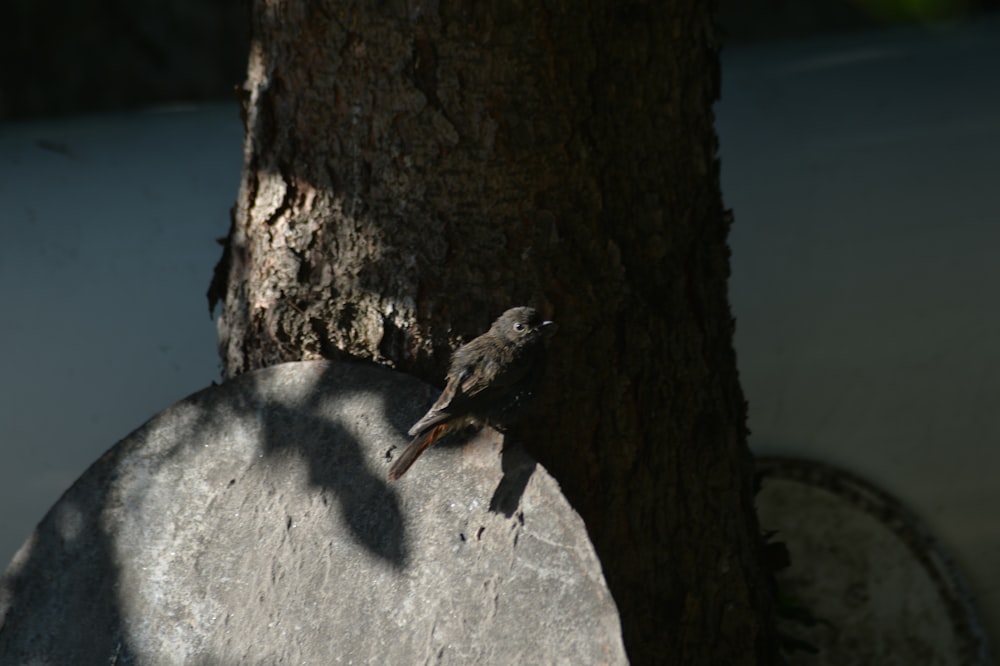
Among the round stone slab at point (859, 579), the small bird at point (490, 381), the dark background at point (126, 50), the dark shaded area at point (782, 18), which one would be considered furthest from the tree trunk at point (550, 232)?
the dark shaded area at point (782, 18)

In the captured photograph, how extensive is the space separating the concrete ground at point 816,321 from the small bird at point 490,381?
108 centimetres

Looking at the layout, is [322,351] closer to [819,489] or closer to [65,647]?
[65,647]

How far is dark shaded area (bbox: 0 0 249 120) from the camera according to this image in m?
5.82

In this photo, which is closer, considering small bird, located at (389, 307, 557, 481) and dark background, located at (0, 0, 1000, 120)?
small bird, located at (389, 307, 557, 481)

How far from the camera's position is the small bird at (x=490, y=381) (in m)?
2.08

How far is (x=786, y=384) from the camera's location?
118 inches

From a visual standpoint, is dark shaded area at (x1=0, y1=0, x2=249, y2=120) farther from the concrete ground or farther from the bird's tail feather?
the bird's tail feather

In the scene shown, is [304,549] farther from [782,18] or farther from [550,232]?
[782,18]

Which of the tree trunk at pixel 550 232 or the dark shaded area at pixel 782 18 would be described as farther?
the dark shaded area at pixel 782 18

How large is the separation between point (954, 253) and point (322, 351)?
5.90ft

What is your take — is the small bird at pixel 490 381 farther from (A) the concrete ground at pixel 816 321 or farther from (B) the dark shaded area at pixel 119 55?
(B) the dark shaded area at pixel 119 55

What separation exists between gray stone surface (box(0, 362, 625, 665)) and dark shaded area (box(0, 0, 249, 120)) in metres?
4.11

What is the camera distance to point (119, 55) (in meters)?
5.99

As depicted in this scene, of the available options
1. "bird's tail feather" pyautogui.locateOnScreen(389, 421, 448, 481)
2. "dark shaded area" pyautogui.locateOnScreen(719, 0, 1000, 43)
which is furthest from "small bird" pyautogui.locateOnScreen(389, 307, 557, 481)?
"dark shaded area" pyautogui.locateOnScreen(719, 0, 1000, 43)
